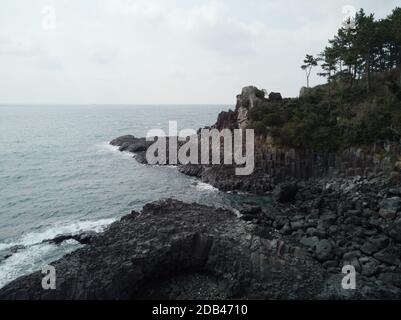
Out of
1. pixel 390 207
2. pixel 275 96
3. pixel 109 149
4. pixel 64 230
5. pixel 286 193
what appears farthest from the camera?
pixel 109 149

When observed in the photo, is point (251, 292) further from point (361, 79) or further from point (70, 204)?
point (361, 79)

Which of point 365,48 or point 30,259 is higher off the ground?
point 365,48

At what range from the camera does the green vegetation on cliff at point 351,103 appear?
45.0 meters

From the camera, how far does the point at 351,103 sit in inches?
2094

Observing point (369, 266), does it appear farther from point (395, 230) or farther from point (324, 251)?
point (395, 230)

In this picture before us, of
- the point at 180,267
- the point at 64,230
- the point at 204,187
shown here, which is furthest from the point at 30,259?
the point at 204,187

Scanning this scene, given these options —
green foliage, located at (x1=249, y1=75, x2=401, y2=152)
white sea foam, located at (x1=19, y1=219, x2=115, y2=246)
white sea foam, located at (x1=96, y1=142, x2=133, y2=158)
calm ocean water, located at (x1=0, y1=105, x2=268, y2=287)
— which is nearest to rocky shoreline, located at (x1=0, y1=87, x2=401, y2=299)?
white sea foam, located at (x1=19, y1=219, x2=115, y2=246)

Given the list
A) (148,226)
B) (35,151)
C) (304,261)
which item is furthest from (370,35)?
(35,151)

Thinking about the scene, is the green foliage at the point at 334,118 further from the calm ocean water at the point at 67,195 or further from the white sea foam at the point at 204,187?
the calm ocean water at the point at 67,195

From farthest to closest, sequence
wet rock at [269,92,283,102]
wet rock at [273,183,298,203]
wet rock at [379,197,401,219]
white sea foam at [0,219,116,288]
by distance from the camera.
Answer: wet rock at [269,92,283,102] → wet rock at [273,183,298,203] → wet rock at [379,197,401,219] → white sea foam at [0,219,116,288]

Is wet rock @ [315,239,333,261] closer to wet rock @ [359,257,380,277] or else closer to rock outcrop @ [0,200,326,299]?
rock outcrop @ [0,200,326,299]

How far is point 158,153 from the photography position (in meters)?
72.5

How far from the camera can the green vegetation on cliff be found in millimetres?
44969

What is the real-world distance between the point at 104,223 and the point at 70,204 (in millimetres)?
9560
